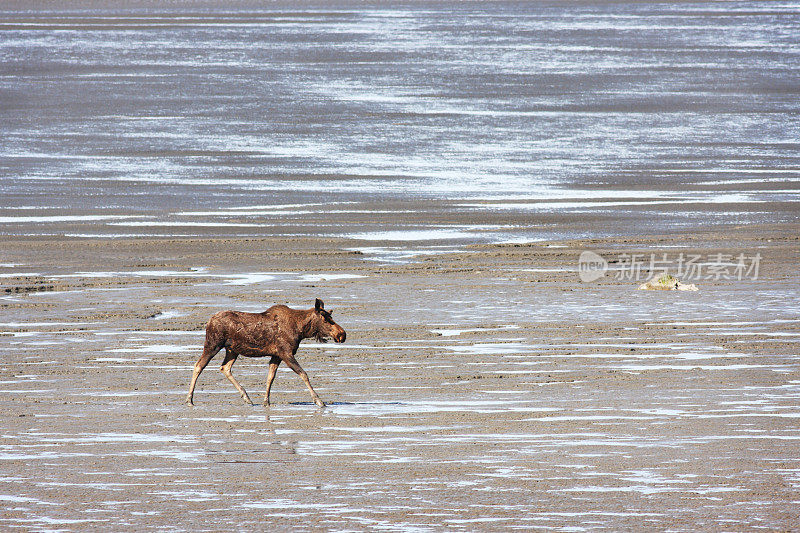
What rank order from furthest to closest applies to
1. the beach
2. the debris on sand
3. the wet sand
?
1. the debris on sand
2. the beach
3. the wet sand

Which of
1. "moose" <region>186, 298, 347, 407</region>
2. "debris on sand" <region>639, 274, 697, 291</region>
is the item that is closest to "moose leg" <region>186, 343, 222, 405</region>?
"moose" <region>186, 298, 347, 407</region>

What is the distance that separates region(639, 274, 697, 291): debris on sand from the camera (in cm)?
1758

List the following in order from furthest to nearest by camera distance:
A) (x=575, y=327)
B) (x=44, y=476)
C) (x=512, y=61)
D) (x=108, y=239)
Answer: (x=512, y=61)
(x=108, y=239)
(x=575, y=327)
(x=44, y=476)

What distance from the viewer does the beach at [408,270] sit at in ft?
29.6

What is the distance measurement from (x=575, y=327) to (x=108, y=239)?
874cm

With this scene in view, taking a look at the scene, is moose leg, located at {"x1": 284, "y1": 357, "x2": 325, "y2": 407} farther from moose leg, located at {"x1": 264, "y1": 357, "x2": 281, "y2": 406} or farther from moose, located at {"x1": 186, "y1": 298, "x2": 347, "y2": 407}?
moose leg, located at {"x1": 264, "y1": 357, "x2": 281, "y2": 406}

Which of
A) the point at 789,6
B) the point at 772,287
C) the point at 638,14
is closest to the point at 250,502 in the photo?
the point at 772,287

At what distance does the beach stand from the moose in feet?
1.39

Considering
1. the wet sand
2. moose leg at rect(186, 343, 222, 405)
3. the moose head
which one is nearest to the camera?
the wet sand

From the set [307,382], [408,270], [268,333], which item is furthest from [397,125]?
[307,382]

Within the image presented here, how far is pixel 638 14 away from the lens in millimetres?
49812

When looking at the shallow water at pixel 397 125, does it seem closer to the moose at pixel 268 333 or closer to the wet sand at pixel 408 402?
the wet sand at pixel 408 402

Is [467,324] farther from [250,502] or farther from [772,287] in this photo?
[250,502]

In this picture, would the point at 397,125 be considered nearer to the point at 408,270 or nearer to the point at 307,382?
the point at 408,270
